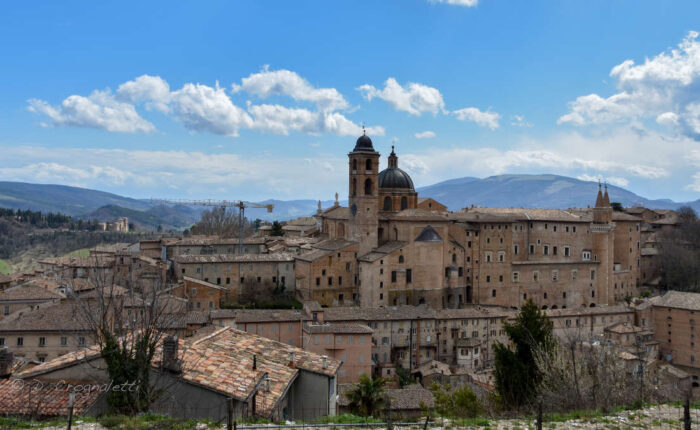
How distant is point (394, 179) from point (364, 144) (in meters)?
6.50

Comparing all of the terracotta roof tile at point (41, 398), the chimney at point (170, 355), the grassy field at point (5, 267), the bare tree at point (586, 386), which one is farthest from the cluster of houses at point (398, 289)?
the grassy field at point (5, 267)

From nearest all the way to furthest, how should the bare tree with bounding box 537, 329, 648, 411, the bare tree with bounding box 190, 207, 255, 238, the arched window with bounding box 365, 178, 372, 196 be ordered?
the bare tree with bounding box 537, 329, 648, 411 → the arched window with bounding box 365, 178, 372, 196 → the bare tree with bounding box 190, 207, 255, 238

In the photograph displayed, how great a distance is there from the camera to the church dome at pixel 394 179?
56750 millimetres

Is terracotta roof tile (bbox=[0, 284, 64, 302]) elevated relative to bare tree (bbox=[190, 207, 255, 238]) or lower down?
lower down

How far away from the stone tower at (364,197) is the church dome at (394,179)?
5.98m

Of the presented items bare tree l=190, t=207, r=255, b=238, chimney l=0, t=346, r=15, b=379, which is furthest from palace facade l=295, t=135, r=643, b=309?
chimney l=0, t=346, r=15, b=379

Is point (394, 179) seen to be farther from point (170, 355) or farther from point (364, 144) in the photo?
point (170, 355)

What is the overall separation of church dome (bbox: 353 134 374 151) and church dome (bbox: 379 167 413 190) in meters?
5.88

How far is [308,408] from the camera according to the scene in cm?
1606

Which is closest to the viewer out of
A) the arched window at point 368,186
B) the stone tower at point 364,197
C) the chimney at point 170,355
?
the chimney at point 170,355

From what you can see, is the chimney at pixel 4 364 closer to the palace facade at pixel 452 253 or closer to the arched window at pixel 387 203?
the palace facade at pixel 452 253

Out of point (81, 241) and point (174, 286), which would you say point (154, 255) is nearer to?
point (174, 286)

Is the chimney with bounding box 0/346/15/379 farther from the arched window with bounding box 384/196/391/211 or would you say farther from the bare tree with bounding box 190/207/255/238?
the bare tree with bounding box 190/207/255/238

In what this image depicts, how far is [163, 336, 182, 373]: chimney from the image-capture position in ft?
44.4
